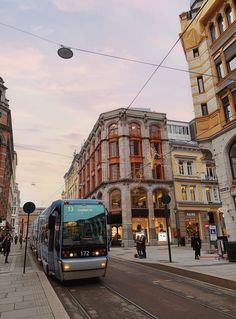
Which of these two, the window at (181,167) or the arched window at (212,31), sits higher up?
the arched window at (212,31)

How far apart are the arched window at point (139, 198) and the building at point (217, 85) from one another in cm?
1903

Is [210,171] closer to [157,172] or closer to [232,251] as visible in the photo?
[157,172]

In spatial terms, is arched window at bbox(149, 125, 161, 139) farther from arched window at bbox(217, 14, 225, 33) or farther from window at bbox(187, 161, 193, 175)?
arched window at bbox(217, 14, 225, 33)

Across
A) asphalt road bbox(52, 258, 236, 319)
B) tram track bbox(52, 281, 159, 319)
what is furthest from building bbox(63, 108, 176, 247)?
tram track bbox(52, 281, 159, 319)

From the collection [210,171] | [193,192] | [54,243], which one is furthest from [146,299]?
[210,171]

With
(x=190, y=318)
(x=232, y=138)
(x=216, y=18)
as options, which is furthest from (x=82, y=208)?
(x=216, y=18)

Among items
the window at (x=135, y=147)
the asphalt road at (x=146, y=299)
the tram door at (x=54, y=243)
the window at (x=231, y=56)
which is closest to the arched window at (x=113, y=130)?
the window at (x=135, y=147)

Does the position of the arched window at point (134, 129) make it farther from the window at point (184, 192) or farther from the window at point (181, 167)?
the window at point (184, 192)

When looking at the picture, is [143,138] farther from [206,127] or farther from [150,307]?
[150,307]

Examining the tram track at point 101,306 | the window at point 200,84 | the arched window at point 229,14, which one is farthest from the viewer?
the window at point 200,84

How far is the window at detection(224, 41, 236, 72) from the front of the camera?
1828 centimetres

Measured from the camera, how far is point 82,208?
10.6 m

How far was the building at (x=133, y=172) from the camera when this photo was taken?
38250 mm

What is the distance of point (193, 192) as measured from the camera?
137 feet
